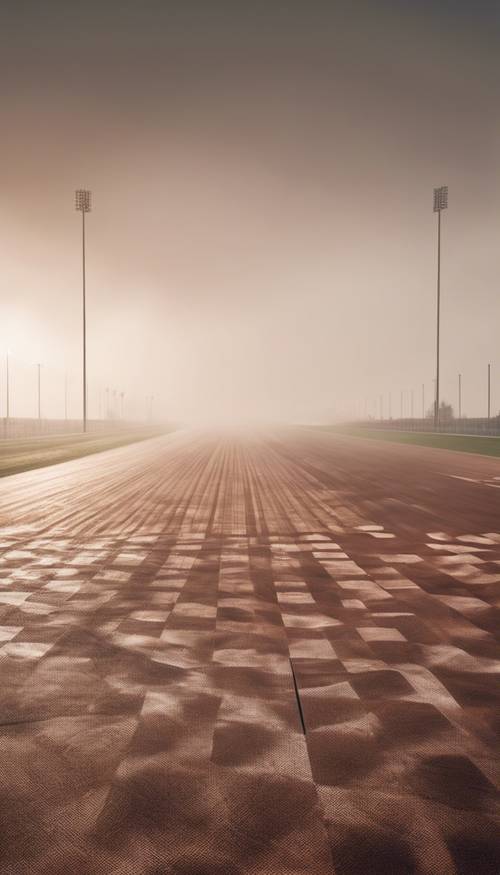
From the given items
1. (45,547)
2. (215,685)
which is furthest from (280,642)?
(45,547)

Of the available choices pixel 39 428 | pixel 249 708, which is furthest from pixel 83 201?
pixel 249 708

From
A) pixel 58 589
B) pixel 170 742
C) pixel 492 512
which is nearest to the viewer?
pixel 170 742

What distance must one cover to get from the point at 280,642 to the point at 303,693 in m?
0.90

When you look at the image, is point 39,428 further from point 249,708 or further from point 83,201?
point 249,708

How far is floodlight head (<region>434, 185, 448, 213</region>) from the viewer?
6688cm

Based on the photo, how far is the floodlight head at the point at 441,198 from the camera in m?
66.9

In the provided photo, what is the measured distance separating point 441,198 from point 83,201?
129 ft

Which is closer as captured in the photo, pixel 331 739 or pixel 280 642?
pixel 331 739

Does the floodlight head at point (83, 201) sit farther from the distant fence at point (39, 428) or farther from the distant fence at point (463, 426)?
the distant fence at point (463, 426)

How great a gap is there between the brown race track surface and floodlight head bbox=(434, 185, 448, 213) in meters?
67.1

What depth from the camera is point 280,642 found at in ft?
13.8

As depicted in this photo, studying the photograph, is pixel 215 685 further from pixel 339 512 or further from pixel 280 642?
pixel 339 512

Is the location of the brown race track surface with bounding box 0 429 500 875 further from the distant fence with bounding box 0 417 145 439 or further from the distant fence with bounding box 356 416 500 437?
the distant fence with bounding box 0 417 145 439

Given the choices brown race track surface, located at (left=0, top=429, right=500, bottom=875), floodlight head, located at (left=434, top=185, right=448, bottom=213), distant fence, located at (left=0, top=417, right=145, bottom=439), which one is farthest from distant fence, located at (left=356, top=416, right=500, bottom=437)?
brown race track surface, located at (left=0, top=429, right=500, bottom=875)
